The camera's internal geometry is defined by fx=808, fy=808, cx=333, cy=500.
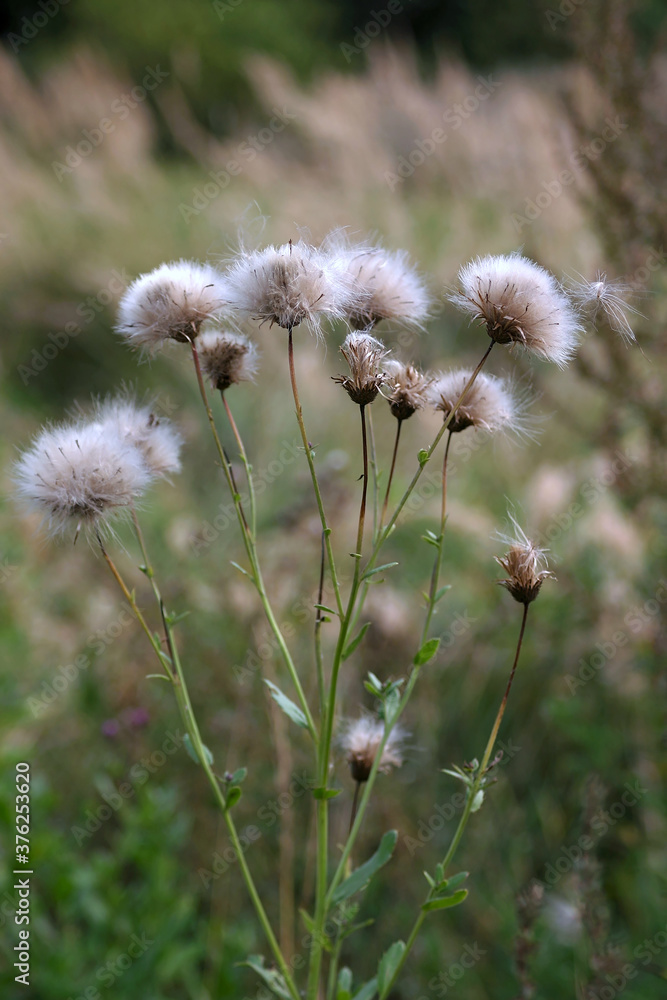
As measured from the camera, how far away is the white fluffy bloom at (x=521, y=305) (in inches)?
27.0

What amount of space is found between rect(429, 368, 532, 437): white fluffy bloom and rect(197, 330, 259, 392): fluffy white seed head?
0.19m

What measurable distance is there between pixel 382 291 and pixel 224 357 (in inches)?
6.8

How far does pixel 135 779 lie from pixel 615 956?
0.95 metres

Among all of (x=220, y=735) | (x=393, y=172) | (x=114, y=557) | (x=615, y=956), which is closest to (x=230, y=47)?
(x=393, y=172)

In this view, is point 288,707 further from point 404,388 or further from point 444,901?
point 404,388

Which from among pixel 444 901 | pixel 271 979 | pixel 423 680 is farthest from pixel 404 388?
pixel 423 680

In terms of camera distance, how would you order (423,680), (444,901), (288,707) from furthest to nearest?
(423,680) < (288,707) < (444,901)

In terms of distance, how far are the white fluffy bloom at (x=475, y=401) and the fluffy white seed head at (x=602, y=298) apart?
117 mm

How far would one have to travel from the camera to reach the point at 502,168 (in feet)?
13.7

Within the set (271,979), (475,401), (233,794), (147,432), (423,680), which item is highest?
(423,680)

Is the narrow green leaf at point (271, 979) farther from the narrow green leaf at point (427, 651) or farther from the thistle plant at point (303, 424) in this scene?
the narrow green leaf at point (427, 651)

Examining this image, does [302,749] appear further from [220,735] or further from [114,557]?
[114,557]

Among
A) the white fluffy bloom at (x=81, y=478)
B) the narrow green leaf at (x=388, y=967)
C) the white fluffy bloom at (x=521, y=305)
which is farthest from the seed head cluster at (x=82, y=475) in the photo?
the narrow green leaf at (x=388, y=967)

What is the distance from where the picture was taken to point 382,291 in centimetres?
81
